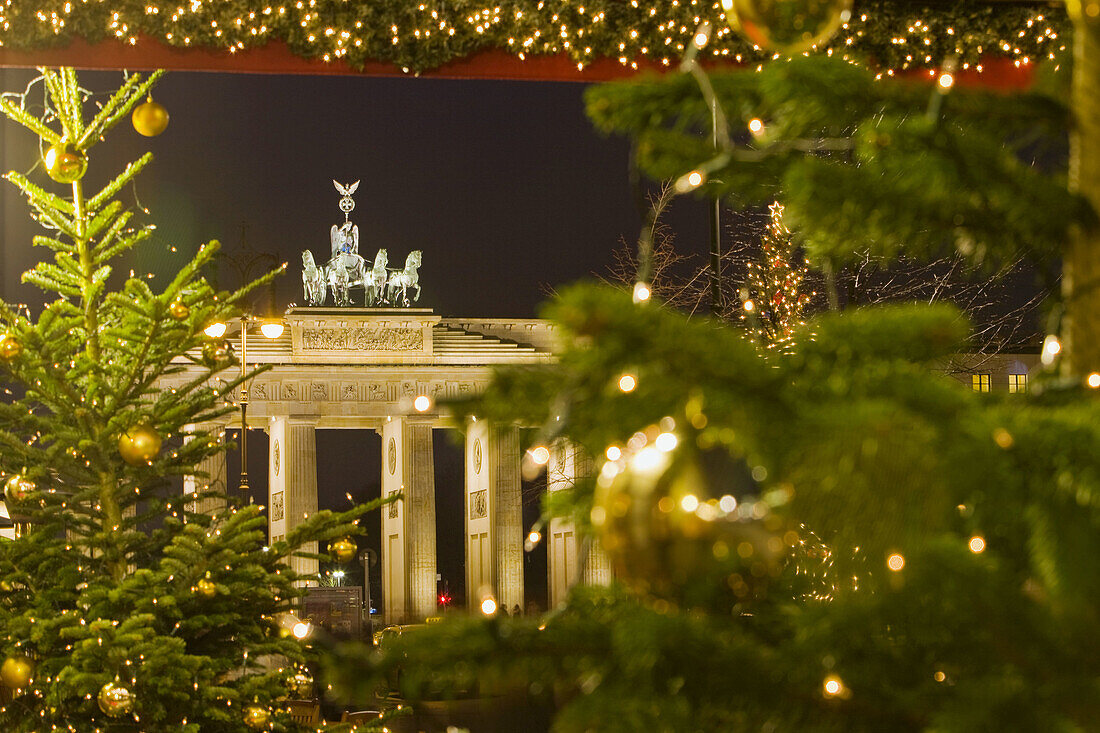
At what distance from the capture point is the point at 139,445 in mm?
8523

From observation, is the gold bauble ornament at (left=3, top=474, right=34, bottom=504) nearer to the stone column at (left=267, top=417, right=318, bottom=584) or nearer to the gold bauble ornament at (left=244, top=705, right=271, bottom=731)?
the gold bauble ornament at (left=244, top=705, right=271, bottom=731)

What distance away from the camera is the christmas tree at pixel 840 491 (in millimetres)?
1546

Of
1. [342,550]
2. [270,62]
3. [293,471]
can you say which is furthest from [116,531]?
[293,471]

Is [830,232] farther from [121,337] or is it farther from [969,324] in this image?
[121,337]

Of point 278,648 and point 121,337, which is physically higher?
point 121,337

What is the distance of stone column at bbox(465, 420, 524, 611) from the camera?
54.4 m

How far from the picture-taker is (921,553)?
1.58 metres

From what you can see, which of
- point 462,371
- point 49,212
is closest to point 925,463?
point 49,212

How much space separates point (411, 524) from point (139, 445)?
47.1 metres

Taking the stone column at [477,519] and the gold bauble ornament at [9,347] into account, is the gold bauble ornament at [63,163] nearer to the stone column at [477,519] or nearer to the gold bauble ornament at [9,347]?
the gold bauble ornament at [9,347]

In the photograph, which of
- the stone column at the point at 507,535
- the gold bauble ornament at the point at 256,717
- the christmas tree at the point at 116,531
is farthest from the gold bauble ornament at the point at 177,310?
the stone column at the point at 507,535

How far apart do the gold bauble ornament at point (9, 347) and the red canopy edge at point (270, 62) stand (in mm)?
1793

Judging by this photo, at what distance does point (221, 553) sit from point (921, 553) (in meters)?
7.69

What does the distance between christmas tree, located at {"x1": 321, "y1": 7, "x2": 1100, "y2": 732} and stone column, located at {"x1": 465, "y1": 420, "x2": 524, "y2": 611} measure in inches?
2017
